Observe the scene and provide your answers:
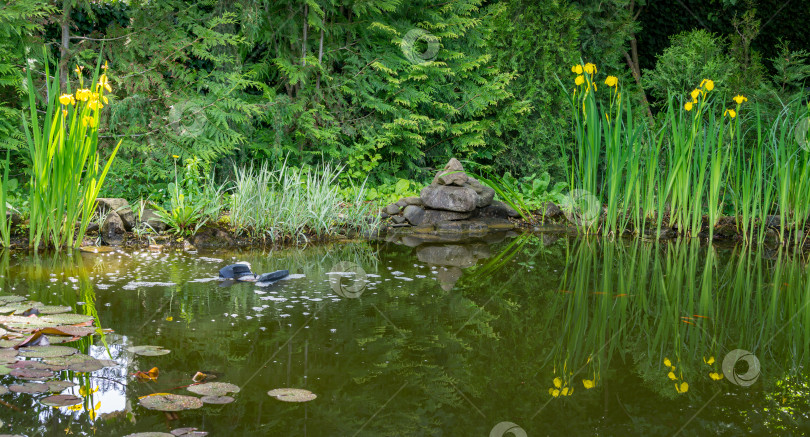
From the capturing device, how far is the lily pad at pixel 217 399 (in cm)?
178

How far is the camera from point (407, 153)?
725 cm

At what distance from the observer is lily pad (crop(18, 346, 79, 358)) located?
82.3 inches

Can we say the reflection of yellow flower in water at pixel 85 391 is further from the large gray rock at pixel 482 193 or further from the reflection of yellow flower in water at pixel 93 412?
the large gray rock at pixel 482 193

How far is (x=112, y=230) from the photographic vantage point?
4523 mm

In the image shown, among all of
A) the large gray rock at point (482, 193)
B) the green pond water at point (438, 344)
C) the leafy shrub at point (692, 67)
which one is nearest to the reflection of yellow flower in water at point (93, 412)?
the green pond water at point (438, 344)

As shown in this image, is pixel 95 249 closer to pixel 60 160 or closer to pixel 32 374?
pixel 60 160

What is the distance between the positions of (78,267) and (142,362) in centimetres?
182

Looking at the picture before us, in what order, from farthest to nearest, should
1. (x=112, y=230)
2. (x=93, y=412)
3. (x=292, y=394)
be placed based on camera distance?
1. (x=112, y=230)
2. (x=292, y=394)
3. (x=93, y=412)

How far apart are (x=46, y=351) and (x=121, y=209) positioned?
275 cm

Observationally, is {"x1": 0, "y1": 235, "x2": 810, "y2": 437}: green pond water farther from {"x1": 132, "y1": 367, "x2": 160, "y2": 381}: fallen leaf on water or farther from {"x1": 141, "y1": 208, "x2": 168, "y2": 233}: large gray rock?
{"x1": 141, "y1": 208, "x2": 168, "y2": 233}: large gray rock

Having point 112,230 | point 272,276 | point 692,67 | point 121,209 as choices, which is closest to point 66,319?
point 272,276

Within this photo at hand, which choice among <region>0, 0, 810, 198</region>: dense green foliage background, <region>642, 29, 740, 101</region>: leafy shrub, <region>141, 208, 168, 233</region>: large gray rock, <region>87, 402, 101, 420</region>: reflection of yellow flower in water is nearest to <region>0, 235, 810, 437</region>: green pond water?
<region>87, 402, 101, 420</region>: reflection of yellow flower in water

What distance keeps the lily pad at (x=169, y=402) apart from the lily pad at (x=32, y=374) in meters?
0.40

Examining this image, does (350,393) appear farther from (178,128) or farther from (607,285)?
(178,128)
